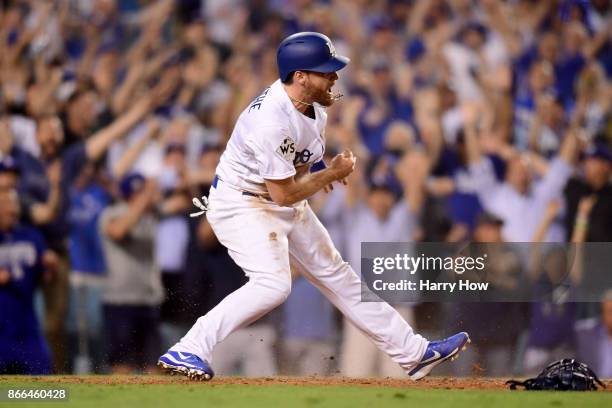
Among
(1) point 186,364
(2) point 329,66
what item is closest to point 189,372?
(1) point 186,364

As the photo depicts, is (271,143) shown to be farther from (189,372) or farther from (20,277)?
(20,277)

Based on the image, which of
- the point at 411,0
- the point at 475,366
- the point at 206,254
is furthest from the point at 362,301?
the point at 411,0

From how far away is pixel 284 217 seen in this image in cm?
512

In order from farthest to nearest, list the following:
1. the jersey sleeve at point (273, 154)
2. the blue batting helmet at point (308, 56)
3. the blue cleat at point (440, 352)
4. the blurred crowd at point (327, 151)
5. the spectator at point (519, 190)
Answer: the spectator at point (519, 190) → the blurred crowd at point (327, 151) → the blue cleat at point (440, 352) → the blue batting helmet at point (308, 56) → the jersey sleeve at point (273, 154)

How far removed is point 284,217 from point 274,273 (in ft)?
1.05

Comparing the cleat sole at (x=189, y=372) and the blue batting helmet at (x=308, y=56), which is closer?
the cleat sole at (x=189, y=372)

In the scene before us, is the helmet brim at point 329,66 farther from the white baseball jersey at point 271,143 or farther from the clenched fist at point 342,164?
the clenched fist at point 342,164

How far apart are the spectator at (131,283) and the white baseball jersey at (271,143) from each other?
1952 mm

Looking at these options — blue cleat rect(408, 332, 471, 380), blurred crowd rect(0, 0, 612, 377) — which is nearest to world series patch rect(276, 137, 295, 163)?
blue cleat rect(408, 332, 471, 380)

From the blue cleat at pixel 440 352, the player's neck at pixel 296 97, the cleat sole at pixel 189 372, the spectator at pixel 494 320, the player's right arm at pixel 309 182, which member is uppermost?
the player's neck at pixel 296 97

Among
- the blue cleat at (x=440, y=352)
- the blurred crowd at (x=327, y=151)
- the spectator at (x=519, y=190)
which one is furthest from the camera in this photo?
the spectator at (x=519, y=190)

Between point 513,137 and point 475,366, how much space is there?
7.08 feet

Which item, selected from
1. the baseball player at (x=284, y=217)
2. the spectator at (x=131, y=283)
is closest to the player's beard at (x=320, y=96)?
the baseball player at (x=284, y=217)

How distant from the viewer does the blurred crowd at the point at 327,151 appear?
684 centimetres
